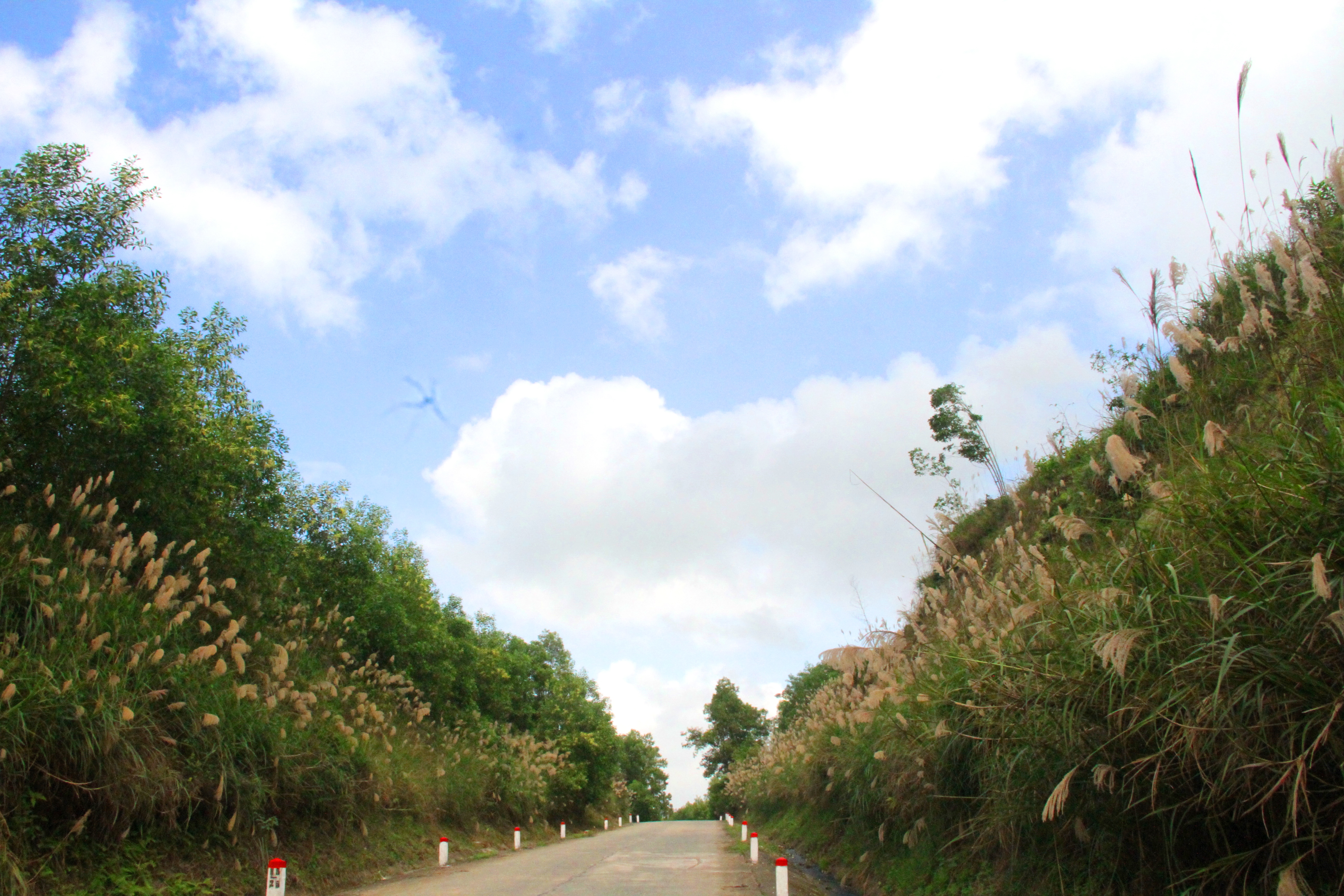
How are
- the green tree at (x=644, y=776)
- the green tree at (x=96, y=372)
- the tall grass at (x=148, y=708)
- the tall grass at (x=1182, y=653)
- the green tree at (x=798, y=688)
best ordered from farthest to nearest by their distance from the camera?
the green tree at (x=644, y=776), the green tree at (x=798, y=688), the green tree at (x=96, y=372), the tall grass at (x=148, y=708), the tall grass at (x=1182, y=653)

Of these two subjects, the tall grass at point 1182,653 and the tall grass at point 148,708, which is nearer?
the tall grass at point 1182,653

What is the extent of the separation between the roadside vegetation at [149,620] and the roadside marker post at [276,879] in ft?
5.82

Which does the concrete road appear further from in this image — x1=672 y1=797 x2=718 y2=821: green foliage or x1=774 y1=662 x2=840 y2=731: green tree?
x1=672 y1=797 x2=718 y2=821: green foliage

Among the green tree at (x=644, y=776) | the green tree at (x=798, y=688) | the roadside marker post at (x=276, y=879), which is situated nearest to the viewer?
the roadside marker post at (x=276, y=879)

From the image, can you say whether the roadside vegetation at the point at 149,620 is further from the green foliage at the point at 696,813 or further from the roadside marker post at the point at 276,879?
the green foliage at the point at 696,813

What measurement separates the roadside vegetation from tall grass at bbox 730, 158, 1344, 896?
741 centimetres

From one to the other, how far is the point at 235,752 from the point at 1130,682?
32.3 feet

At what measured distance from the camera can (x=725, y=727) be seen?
322 ft

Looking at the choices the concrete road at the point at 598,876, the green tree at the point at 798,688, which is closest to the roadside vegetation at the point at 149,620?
the concrete road at the point at 598,876

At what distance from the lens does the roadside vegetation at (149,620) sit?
806 centimetres

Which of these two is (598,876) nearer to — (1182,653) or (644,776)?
(1182,653)

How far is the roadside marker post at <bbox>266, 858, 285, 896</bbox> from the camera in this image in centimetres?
760

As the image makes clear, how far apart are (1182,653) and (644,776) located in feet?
314

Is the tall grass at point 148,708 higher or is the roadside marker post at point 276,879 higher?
the tall grass at point 148,708
